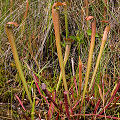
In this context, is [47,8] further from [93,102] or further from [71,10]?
[93,102]

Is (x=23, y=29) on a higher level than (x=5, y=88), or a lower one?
higher

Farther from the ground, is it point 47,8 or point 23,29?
point 47,8

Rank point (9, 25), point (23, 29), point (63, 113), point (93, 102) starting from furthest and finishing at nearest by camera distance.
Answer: point (23, 29) → point (93, 102) → point (63, 113) → point (9, 25)

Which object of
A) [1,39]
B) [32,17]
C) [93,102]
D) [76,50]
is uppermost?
[32,17]

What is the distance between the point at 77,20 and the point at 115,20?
281 millimetres

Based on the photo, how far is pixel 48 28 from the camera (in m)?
1.28

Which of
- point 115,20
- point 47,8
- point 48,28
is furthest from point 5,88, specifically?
point 115,20

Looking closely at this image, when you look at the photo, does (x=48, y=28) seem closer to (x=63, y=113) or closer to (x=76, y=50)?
(x=76, y=50)

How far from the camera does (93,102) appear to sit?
86 centimetres

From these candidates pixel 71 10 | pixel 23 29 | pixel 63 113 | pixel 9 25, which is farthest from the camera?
pixel 71 10

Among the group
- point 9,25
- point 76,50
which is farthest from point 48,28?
point 9,25

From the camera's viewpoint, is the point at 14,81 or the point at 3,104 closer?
the point at 3,104

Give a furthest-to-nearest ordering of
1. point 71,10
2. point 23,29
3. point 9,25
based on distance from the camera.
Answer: point 71,10, point 23,29, point 9,25

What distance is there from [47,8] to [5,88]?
0.67 m
